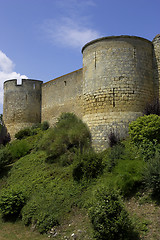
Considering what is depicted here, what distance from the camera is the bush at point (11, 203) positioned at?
9.70 metres

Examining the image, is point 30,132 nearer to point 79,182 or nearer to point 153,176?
point 79,182

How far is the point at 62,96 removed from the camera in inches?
808

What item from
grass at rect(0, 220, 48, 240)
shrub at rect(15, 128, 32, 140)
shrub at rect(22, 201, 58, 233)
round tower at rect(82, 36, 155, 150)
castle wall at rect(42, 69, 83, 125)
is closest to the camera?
grass at rect(0, 220, 48, 240)

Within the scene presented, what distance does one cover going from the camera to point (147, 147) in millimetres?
9938

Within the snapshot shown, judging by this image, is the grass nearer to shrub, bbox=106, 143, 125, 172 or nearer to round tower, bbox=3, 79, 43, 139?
shrub, bbox=106, 143, 125, 172

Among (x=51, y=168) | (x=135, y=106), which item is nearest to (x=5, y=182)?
(x=51, y=168)

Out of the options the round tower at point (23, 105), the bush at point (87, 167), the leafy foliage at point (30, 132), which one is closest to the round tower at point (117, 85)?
the bush at point (87, 167)

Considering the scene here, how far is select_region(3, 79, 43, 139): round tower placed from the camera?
78.7 feet

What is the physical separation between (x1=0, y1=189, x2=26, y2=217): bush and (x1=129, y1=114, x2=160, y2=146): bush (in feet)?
17.8

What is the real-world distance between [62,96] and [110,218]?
14.9 meters

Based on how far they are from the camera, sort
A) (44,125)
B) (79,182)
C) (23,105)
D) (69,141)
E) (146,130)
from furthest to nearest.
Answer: (23,105) → (44,125) → (69,141) → (146,130) → (79,182)

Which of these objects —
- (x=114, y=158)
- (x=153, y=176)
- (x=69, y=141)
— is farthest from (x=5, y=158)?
(x=153, y=176)

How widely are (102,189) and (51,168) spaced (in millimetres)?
5448

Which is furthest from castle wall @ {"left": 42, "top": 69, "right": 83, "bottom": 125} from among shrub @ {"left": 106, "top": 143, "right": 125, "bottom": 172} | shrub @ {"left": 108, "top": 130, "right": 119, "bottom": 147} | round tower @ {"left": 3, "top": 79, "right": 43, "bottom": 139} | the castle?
shrub @ {"left": 106, "top": 143, "right": 125, "bottom": 172}
